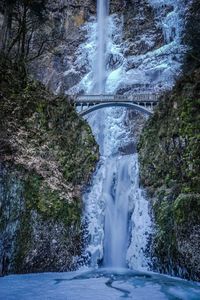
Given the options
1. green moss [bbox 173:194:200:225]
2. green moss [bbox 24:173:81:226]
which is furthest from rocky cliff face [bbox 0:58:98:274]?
green moss [bbox 173:194:200:225]

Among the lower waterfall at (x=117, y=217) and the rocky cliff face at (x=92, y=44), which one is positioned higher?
the rocky cliff face at (x=92, y=44)

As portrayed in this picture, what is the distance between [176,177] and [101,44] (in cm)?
3691

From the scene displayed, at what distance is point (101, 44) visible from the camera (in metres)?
43.4

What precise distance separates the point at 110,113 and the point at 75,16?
18441 mm

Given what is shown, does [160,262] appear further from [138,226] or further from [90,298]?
[90,298]

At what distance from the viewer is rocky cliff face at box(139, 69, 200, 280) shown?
314 inches

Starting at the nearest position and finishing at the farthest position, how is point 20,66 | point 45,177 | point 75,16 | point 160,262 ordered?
point 160,262, point 45,177, point 20,66, point 75,16

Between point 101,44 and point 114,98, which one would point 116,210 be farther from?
point 101,44

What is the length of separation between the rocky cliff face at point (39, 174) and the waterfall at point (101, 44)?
25.8m

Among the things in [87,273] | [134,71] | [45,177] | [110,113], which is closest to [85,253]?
[87,273]

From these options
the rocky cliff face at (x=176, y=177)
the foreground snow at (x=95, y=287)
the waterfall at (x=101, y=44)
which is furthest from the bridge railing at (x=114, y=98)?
the foreground snow at (x=95, y=287)

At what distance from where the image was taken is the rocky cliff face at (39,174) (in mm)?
8836

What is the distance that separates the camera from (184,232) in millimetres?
8047

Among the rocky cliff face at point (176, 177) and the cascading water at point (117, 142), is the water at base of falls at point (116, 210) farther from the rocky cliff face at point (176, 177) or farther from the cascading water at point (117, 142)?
the rocky cliff face at point (176, 177)
